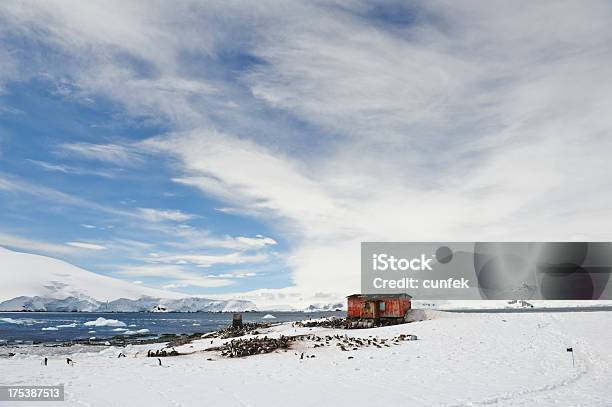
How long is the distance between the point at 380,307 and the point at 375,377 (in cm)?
3773

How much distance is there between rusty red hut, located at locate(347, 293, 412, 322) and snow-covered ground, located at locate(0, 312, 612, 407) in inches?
898

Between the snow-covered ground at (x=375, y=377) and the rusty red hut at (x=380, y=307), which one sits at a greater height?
the rusty red hut at (x=380, y=307)

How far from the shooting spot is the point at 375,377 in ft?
63.0

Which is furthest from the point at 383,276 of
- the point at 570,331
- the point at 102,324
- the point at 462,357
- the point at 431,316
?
the point at 102,324

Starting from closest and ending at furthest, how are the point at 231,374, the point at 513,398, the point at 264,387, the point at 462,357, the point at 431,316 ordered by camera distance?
the point at 513,398 < the point at 264,387 < the point at 231,374 < the point at 462,357 < the point at 431,316

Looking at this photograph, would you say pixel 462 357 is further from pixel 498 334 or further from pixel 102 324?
pixel 102 324

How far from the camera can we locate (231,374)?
2108 cm

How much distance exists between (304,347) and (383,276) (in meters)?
48.7

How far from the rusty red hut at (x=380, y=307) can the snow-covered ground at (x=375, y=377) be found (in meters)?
22.8

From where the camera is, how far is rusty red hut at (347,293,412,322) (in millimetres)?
55031

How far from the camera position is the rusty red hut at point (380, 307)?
181ft

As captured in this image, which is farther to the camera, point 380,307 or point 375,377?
point 380,307

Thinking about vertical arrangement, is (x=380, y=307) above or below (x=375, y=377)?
above

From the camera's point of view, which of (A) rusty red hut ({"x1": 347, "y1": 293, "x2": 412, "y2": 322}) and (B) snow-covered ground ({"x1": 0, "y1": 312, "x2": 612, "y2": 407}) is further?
(A) rusty red hut ({"x1": 347, "y1": 293, "x2": 412, "y2": 322})
